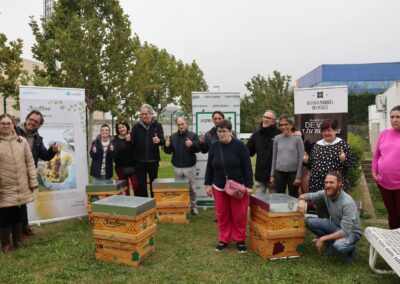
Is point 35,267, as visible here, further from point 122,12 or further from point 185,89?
point 185,89

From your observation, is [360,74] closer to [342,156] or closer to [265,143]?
[265,143]

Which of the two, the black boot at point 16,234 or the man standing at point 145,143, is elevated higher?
the man standing at point 145,143

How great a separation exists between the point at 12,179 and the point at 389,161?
15.5 feet

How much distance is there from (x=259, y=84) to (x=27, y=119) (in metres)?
26.0

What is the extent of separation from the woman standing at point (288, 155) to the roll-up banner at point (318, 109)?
1330 millimetres

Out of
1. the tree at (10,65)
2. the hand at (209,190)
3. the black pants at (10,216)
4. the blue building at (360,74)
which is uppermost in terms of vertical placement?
the blue building at (360,74)

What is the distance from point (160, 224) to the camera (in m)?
6.29

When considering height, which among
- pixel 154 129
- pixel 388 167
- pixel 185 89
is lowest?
pixel 388 167

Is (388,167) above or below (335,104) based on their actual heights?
below

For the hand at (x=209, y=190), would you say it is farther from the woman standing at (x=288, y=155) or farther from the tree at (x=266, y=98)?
the tree at (x=266, y=98)

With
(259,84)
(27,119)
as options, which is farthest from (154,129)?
(259,84)

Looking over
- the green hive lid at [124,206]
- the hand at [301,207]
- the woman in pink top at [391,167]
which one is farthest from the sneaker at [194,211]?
the woman in pink top at [391,167]

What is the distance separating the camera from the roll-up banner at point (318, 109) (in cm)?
667

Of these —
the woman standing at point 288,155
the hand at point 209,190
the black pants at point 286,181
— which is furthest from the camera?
the black pants at point 286,181
